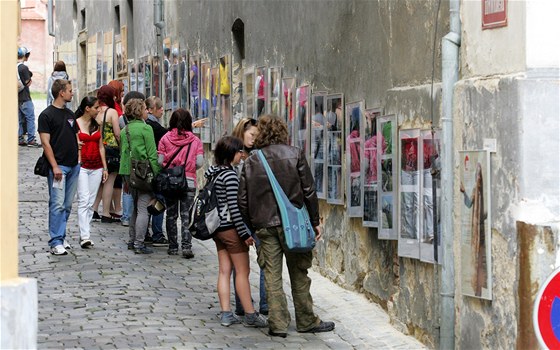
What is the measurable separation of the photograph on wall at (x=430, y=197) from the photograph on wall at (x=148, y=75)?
1381 cm

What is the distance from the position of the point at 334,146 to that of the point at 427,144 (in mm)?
2758

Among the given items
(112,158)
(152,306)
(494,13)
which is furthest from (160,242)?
(494,13)

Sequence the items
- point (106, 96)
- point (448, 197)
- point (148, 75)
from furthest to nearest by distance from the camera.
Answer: point (148, 75)
point (106, 96)
point (448, 197)

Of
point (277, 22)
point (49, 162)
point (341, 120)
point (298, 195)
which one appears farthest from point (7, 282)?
point (277, 22)

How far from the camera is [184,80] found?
1944 centimetres

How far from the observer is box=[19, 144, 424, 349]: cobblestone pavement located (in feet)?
30.1

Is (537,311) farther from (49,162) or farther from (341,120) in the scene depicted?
(49,162)

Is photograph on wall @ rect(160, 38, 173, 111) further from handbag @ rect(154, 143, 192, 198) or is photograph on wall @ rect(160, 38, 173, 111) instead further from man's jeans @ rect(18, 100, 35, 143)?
handbag @ rect(154, 143, 192, 198)

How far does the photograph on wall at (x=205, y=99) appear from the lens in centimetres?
1773

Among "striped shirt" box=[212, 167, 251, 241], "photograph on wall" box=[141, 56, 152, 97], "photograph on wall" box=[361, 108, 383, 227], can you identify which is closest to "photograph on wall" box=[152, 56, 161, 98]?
"photograph on wall" box=[141, 56, 152, 97]

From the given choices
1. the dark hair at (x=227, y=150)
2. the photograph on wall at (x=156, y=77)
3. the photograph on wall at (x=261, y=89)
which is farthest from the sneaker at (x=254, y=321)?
the photograph on wall at (x=156, y=77)

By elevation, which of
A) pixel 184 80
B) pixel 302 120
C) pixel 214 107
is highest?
pixel 184 80

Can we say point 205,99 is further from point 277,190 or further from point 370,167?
point 277,190

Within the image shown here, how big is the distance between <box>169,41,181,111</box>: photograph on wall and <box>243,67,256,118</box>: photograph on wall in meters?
4.38
